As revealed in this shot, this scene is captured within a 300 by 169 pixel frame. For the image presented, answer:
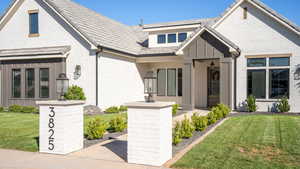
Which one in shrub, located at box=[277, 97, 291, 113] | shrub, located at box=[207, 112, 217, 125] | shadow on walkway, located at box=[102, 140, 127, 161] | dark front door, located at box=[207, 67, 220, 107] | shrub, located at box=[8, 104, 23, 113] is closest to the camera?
shadow on walkway, located at box=[102, 140, 127, 161]

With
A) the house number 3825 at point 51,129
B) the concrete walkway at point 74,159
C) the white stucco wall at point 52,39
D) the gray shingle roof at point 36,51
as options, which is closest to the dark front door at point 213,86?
the white stucco wall at point 52,39

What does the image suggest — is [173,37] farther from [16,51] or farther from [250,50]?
[16,51]

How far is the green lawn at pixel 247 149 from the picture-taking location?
18.1 feet

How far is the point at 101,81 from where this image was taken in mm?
15109

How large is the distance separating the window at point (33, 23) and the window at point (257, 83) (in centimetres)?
1356

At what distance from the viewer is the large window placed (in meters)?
14.3

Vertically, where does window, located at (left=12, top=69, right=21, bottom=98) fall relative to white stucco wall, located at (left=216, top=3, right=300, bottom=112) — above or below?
below

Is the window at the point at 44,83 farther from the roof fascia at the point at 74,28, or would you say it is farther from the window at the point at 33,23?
the roof fascia at the point at 74,28

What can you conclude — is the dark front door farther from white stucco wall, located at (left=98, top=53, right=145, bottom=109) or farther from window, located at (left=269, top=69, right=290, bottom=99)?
white stucco wall, located at (left=98, top=53, right=145, bottom=109)

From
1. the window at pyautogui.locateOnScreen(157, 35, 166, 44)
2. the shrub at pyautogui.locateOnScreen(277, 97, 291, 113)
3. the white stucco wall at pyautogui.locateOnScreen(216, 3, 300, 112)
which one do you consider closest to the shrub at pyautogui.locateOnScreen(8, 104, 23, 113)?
the window at pyautogui.locateOnScreen(157, 35, 166, 44)

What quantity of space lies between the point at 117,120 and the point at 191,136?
2.78m

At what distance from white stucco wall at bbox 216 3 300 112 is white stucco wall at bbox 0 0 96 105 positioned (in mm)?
8500

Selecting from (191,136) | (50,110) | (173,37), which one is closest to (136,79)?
(173,37)

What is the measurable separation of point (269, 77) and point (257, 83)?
28.1 inches
